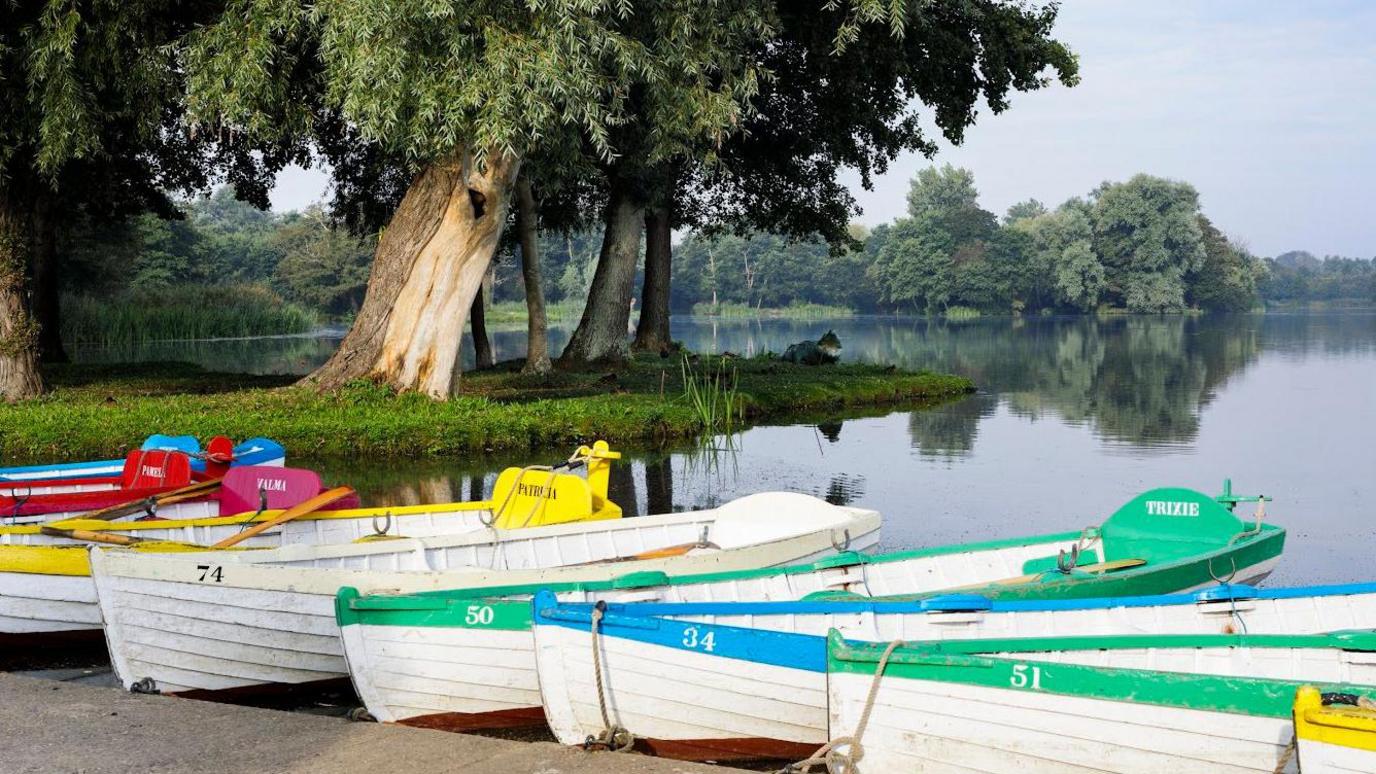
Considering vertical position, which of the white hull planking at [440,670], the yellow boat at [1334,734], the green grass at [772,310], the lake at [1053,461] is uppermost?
the green grass at [772,310]

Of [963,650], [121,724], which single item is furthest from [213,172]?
[963,650]

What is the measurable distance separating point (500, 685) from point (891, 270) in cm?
11758

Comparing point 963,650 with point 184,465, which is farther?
point 184,465

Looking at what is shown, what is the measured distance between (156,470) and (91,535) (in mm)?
2786

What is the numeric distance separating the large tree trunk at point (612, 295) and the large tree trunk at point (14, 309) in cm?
1185

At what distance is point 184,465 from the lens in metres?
12.3

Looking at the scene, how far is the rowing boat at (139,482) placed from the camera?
37.7 feet

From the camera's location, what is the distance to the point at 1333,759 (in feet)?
17.9

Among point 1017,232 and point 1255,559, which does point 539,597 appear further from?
point 1017,232

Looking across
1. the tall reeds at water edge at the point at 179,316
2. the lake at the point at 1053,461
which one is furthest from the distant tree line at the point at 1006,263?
the lake at the point at 1053,461

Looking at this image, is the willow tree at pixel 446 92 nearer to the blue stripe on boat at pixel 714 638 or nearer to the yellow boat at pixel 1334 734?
the blue stripe on boat at pixel 714 638

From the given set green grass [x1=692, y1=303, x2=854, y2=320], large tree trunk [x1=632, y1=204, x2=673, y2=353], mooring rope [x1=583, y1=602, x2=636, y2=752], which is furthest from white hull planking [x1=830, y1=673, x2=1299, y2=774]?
green grass [x1=692, y1=303, x2=854, y2=320]

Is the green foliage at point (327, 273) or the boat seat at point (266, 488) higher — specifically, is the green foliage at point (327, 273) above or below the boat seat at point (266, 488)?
above

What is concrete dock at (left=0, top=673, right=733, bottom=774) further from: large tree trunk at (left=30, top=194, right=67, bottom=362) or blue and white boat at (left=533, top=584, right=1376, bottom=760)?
large tree trunk at (left=30, top=194, right=67, bottom=362)
